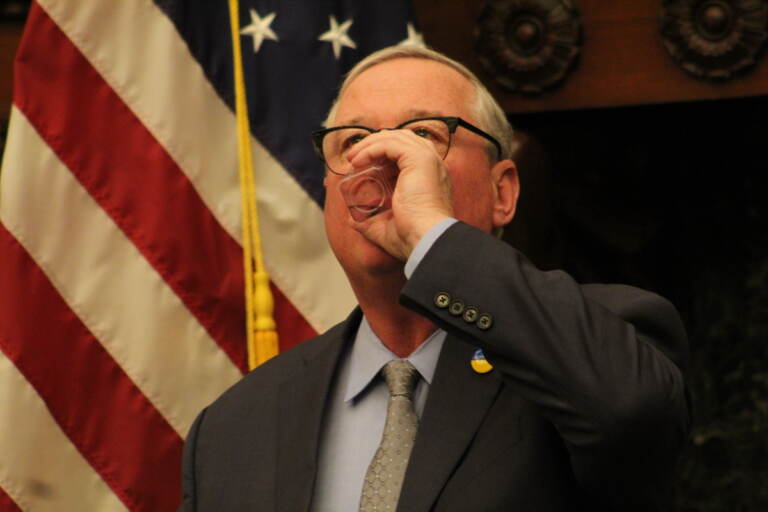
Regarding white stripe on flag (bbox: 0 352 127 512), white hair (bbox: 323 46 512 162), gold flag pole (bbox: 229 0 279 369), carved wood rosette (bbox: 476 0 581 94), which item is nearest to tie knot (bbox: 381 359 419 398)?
white hair (bbox: 323 46 512 162)

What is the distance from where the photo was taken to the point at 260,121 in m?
2.66

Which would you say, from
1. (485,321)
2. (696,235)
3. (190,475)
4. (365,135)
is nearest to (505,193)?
(365,135)

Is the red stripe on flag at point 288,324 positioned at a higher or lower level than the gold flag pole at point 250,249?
lower

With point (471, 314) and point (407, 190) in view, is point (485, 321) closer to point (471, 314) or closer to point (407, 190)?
point (471, 314)

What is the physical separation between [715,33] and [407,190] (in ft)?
4.59

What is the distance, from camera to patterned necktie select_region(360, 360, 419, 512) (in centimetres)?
152

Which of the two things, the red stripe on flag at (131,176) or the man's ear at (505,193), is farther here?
the red stripe on flag at (131,176)

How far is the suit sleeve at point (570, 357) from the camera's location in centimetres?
130

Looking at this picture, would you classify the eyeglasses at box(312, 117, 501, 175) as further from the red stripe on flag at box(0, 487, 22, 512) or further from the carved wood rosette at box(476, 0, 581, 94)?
the red stripe on flag at box(0, 487, 22, 512)

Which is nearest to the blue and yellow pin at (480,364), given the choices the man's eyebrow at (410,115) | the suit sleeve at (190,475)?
the man's eyebrow at (410,115)

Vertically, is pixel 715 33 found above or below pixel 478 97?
below

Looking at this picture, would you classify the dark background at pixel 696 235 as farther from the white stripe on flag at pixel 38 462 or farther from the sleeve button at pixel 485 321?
the sleeve button at pixel 485 321

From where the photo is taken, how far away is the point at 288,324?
2637 mm

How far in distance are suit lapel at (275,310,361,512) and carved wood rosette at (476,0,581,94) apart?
3.41 feet
